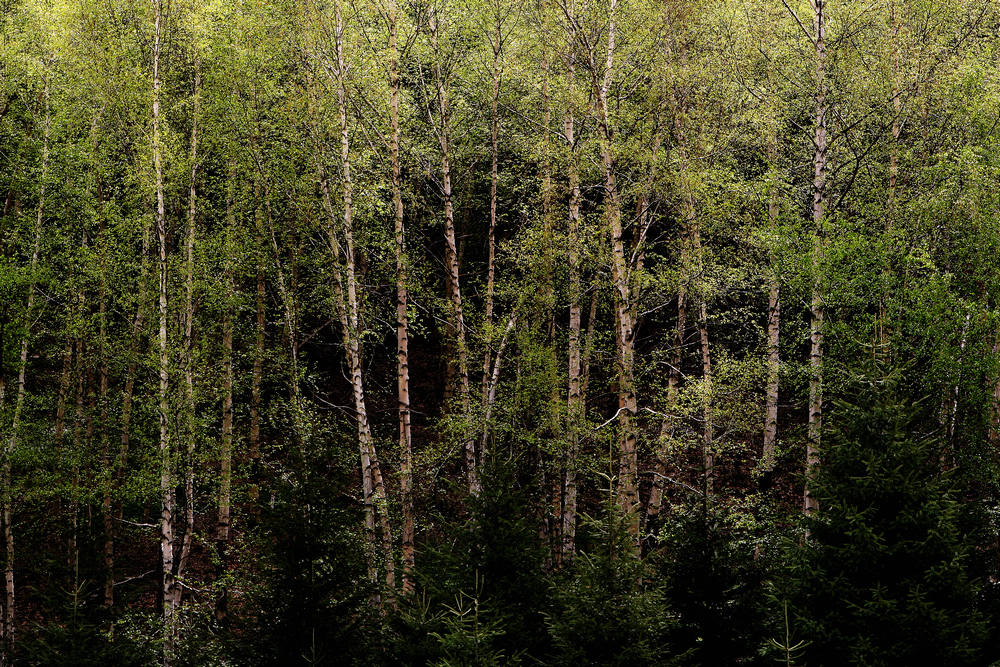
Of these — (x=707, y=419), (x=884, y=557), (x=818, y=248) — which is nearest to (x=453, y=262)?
(x=707, y=419)

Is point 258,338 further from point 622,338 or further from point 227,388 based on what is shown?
point 622,338

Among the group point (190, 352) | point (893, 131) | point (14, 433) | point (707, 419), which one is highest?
point (893, 131)

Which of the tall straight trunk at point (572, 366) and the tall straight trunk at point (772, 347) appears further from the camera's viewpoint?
the tall straight trunk at point (772, 347)

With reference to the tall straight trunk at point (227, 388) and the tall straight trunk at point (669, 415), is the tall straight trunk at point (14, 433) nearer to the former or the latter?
the tall straight trunk at point (227, 388)

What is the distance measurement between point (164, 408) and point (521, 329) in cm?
706

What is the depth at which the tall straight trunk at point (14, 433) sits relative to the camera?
15039mm

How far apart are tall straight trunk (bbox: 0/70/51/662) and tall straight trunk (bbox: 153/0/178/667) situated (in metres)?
3.01

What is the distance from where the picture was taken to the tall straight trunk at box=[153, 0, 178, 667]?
13.5 metres

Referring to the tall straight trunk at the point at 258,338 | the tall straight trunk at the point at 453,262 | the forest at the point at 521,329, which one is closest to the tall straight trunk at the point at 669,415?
the forest at the point at 521,329

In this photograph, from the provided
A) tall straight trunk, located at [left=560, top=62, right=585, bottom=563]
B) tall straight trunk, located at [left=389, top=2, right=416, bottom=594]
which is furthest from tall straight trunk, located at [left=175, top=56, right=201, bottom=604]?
tall straight trunk, located at [left=560, top=62, right=585, bottom=563]

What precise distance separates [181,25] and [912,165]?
1560 centimetres

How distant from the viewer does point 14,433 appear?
610 inches

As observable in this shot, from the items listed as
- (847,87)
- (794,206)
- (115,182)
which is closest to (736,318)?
(794,206)

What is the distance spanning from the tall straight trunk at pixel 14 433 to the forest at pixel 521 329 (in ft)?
0.34
